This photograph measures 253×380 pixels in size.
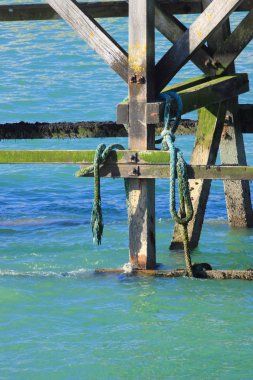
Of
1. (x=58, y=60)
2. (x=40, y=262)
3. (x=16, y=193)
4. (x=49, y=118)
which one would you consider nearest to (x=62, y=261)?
(x=40, y=262)

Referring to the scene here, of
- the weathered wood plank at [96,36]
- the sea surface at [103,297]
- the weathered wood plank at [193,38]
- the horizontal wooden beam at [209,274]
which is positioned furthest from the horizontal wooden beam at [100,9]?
the horizontal wooden beam at [209,274]

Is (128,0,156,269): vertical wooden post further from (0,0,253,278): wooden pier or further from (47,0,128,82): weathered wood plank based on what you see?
(47,0,128,82): weathered wood plank

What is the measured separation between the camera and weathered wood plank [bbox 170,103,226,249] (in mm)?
10023

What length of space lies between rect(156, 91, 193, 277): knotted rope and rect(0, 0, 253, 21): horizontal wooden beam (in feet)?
7.30

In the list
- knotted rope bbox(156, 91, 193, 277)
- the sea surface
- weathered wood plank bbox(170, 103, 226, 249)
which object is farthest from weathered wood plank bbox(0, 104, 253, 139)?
knotted rope bbox(156, 91, 193, 277)

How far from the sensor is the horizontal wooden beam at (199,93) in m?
8.55

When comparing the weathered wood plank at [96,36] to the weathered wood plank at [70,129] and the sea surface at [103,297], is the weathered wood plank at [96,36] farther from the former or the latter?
the weathered wood plank at [70,129]

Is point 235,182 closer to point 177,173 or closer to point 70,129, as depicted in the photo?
point 70,129

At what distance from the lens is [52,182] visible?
14.4m

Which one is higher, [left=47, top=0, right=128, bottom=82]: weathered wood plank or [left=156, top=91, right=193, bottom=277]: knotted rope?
[left=47, top=0, right=128, bottom=82]: weathered wood plank

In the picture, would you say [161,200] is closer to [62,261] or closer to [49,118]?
[62,261]

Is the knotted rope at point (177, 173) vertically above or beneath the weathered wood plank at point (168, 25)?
beneath

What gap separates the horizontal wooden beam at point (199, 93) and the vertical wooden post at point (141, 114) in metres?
0.07

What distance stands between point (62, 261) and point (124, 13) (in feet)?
8.32
